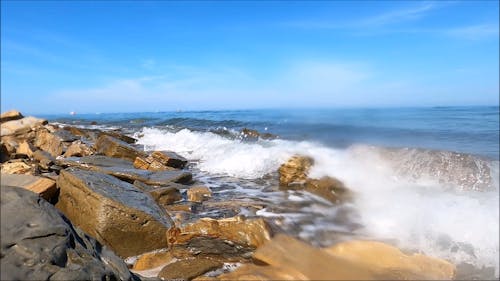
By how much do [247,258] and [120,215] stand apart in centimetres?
154

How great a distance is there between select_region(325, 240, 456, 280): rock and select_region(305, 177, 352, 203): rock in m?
2.09

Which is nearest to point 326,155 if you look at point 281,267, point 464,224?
point 464,224

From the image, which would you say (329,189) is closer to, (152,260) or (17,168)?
(152,260)

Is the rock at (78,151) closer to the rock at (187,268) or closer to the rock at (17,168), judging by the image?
the rock at (17,168)

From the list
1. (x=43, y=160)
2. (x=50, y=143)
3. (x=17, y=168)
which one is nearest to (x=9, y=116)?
(x=50, y=143)

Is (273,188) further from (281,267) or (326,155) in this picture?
(281,267)

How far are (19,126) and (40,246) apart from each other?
43.2ft

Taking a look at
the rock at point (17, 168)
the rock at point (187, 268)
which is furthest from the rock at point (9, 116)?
the rock at point (187, 268)

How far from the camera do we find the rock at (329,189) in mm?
6902

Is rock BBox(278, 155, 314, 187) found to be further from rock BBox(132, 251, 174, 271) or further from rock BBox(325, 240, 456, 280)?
rock BBox(132, 251, 174, 271)

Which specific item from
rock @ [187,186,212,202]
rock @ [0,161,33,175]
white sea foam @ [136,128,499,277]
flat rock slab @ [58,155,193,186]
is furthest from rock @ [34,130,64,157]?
rock @ [187,186,212,202]

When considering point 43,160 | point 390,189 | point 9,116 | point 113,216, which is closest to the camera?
point 113,216

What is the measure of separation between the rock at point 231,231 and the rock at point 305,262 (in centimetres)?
13

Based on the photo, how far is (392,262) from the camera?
14.0 feet
